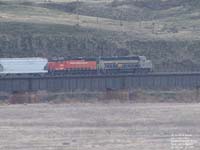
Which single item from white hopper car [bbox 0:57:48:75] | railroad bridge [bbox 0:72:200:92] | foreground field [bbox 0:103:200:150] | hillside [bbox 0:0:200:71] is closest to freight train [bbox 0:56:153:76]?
white hopper car [bbox 0:57:48:75]

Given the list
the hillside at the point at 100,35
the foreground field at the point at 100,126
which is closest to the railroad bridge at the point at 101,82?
the foreground field at the point at 100,126

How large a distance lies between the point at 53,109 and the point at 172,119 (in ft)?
35.8

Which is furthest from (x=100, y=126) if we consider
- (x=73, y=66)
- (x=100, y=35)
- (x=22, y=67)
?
(x=100, y=35)

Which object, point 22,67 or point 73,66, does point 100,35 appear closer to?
point 73,66

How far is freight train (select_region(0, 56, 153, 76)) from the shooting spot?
85.2 metres

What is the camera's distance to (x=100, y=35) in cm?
10800

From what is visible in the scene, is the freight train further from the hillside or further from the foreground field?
the foreground field

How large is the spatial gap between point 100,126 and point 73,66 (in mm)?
29029

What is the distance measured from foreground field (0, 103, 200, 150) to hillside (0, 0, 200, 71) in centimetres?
2893

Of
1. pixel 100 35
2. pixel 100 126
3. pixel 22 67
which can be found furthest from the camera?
pixel 100 35

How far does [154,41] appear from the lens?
10512 centimetres

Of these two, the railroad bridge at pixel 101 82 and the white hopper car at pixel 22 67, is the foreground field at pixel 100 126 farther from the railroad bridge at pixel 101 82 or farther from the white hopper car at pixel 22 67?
the white hopper car at pixel 22 67

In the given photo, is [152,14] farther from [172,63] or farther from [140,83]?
[140,83]

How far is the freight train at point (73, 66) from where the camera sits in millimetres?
85188
